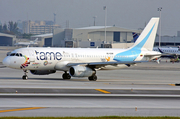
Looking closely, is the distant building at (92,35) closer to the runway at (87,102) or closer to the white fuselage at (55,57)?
the white fuselage at (55,57)

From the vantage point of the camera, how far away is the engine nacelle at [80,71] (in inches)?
1501

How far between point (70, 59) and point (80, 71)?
348 centimetres

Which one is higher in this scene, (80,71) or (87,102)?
(80,71)

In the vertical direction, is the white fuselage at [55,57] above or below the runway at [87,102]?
above

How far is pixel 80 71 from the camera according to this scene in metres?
38.4

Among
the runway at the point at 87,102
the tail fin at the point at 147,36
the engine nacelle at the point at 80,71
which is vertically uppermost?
the tail fin at the point at 147,36

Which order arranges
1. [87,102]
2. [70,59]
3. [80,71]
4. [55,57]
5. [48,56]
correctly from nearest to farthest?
1. [87,102]
2. [80,71]
3. [48,56]
4. [55,57]
5. [70,59]

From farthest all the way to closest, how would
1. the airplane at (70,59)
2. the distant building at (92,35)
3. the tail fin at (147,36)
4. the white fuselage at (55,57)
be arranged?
the distant building at (92,35) < the tail fin at (147,36) < the airplane at (70,59) < the white fuselage at (55,57)

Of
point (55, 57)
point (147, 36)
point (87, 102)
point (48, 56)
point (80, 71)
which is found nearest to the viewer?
point (87, 102)

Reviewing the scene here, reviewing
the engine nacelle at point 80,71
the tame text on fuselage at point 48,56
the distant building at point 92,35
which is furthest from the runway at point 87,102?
the distant building at point 92,35

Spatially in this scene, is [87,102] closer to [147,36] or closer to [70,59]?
[70,59]

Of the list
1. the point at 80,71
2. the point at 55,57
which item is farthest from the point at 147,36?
the point at 55,57

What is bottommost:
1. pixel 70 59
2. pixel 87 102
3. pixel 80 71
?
pixel 87 102

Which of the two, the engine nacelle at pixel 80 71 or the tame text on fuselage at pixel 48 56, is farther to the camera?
the tame text on fuselage at pixel 48 56
